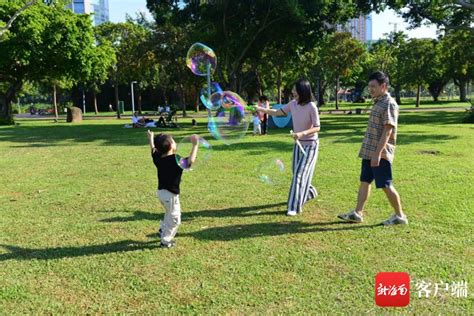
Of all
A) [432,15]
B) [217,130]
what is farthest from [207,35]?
[217,130]

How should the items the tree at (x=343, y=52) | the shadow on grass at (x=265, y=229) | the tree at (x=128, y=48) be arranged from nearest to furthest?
the shadow on grass at (x=265, y=229) → the tree at (x=128, y=48) → the tree at (x=343, y=52)

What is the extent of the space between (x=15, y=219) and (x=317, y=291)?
466 centimetres

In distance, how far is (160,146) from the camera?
Result: 16.4ft

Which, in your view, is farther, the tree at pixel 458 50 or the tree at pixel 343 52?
the tree at pixel 343 52

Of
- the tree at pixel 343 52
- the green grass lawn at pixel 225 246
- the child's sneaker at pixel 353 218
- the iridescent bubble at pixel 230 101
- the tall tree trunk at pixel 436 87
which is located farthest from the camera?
the tall tree trunk at pixel 436 87

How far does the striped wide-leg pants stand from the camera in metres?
6.23

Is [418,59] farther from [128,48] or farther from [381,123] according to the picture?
[381,123]

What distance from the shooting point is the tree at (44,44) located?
25.9 metres

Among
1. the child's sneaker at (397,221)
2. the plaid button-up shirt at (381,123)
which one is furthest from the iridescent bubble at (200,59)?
the child's sneaker at (397,221)

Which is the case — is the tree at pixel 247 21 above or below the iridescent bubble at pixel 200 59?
above

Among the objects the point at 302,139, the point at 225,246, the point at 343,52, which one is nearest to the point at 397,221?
the point at 302,139

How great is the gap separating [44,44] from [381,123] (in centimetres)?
2632

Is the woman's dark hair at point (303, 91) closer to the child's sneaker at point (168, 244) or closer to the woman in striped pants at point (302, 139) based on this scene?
the woman in striped pants at point (302, 139)

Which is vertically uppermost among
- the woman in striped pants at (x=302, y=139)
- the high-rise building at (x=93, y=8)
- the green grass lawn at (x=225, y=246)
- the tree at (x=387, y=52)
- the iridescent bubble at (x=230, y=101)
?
the high-rise building at (x=93, y=8)
